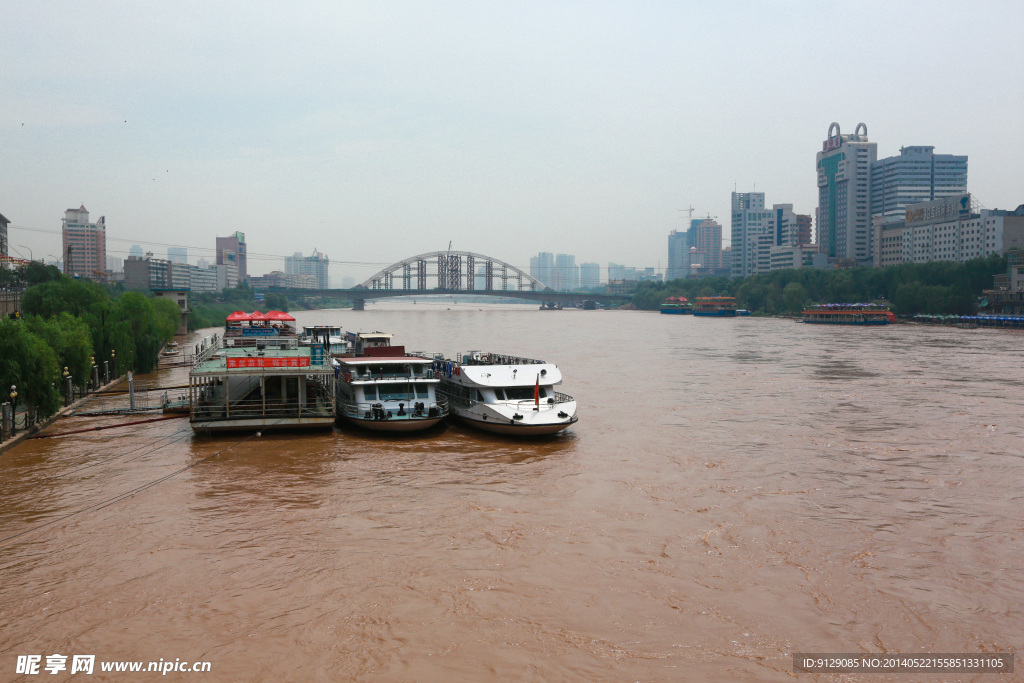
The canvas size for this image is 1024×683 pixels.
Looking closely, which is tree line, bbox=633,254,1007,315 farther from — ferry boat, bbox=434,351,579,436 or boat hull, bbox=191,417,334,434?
boat hull, bbox=191,417,334,434

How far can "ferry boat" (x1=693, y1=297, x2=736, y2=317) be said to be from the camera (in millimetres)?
140075

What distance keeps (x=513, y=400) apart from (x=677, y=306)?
14099 centimetres

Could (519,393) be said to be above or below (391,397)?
above

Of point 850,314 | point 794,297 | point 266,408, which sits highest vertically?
point 794,297

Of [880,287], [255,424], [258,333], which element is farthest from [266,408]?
[880,287]

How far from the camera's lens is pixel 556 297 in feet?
599

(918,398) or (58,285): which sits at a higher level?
(58,285)

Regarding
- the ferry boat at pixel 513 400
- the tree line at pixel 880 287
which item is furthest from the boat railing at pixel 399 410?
the tree line at pixel 880 287

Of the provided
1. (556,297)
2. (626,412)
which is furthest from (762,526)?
(556,297)

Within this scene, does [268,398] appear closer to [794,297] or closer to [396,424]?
[396,424]

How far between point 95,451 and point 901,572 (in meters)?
22.2

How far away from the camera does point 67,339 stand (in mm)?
28484

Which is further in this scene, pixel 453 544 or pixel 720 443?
pixel 720 443

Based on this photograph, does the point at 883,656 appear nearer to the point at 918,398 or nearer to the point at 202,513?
the point at 202,513
